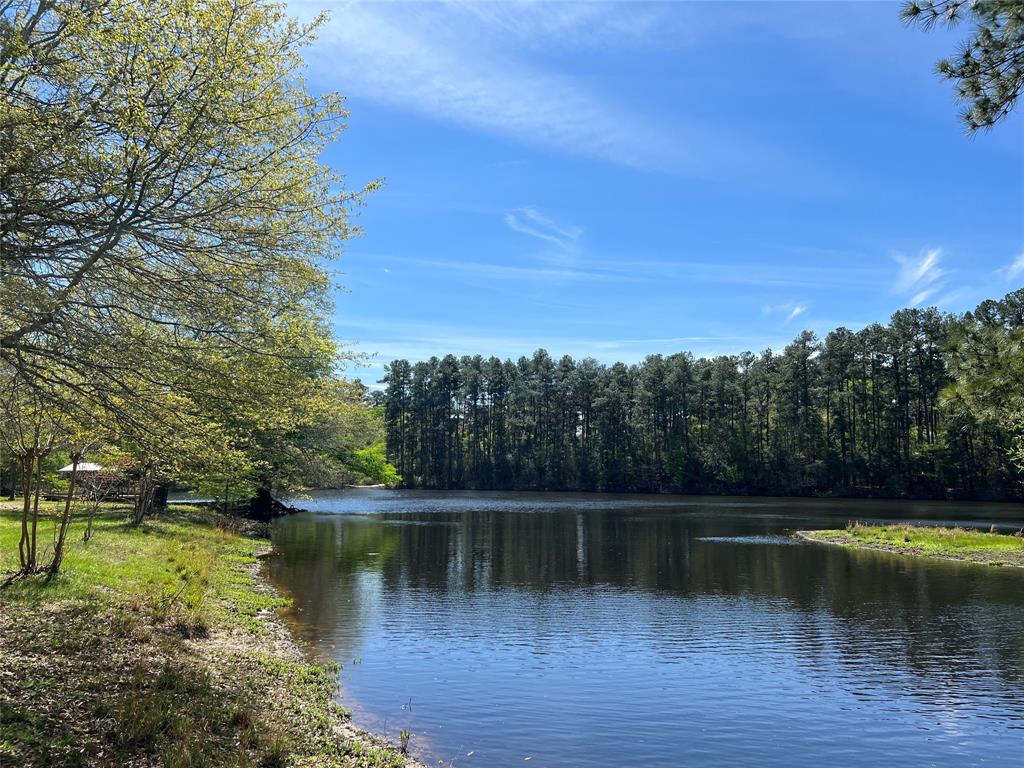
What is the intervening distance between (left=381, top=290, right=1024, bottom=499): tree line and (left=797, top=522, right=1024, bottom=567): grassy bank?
116 feet

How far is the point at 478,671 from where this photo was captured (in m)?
14.1

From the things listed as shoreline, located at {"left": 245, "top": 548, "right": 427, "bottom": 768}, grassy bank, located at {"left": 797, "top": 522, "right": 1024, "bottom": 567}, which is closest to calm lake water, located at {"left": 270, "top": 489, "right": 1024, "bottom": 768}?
shoreline, located at {"left": 245, "top": 548, "right": 427, "bottom": 768}

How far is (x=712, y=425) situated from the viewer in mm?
104750

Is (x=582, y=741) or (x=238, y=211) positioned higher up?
(x=238, y=211)

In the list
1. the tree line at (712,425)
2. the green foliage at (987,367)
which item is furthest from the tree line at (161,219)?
the tree line at (712,425)

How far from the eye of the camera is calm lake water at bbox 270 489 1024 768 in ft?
35.9

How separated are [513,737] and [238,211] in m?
8.42

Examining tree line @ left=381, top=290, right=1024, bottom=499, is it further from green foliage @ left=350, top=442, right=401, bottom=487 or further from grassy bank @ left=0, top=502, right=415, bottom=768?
grassy bank @ left=0, top=502, right=415, bottom=768

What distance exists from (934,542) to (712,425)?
6796 centimetres

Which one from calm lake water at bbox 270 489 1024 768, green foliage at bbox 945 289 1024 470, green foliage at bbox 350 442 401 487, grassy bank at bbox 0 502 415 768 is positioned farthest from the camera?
green foliage at bbox 350 442 401 487

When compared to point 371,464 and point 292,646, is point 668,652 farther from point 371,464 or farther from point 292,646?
point 371,464

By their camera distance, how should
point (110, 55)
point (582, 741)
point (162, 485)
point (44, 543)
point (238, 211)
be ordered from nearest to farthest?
point (110, 55), point (238, 211), point (582, 741), point (44, 543), point (162, 485)

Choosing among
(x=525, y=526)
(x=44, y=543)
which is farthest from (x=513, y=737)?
(x=525, y=526)

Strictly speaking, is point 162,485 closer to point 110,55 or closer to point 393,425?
point 110,55
